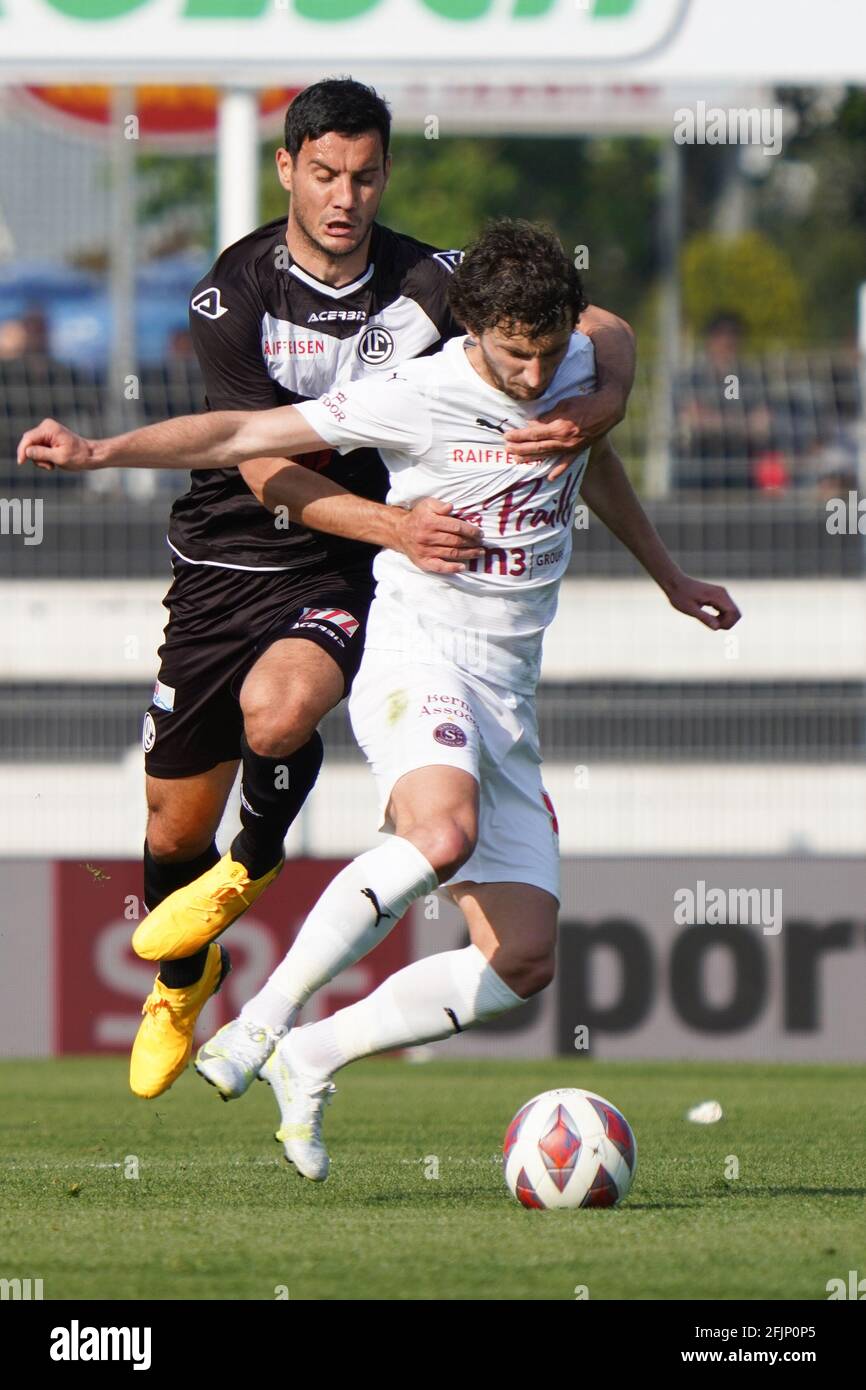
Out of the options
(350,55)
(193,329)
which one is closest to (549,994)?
(350,55)

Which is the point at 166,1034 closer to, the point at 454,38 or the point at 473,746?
the point at 473,746

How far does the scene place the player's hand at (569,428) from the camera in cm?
604

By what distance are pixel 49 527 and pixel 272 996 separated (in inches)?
324

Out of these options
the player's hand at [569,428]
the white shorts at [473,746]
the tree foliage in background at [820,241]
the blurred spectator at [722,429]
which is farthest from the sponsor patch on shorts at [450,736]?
the tree foliage in background at [820,241]

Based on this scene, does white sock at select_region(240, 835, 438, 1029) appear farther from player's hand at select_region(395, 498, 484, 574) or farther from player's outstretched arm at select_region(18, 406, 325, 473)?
player's outstretched arm at select_region(18, 406, 325, 473)

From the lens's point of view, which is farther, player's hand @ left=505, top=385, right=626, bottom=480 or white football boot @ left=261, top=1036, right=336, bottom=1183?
player's hand @ left=505, top=385, right=626, bottom=480

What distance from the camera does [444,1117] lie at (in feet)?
30.7

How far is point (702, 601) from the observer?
688 centimetres

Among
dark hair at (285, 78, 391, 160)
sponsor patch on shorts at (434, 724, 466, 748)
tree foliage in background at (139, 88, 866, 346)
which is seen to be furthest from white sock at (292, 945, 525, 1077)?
tree foliage in background at (139, 88, 866, 346)

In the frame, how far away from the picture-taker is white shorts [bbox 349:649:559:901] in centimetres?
600

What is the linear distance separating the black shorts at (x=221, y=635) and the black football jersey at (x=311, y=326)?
1.22ft

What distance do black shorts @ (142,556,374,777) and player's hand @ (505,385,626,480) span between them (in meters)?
0.99

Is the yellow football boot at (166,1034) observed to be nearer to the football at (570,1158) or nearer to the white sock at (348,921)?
the white sock at (348,921)

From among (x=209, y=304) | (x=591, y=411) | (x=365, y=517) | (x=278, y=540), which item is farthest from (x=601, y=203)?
(x=591, y=411)
